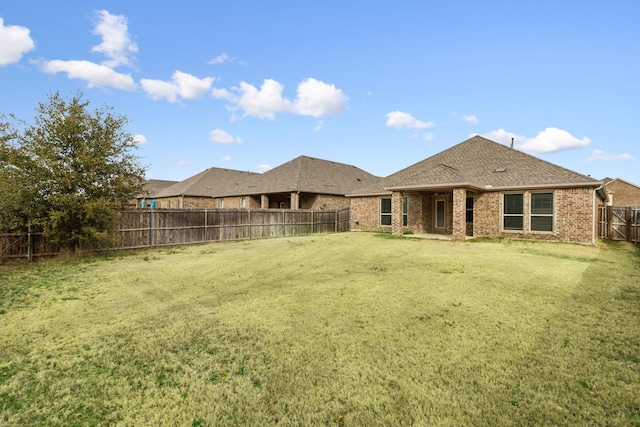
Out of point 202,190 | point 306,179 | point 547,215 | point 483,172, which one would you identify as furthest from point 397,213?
A: point 202,190

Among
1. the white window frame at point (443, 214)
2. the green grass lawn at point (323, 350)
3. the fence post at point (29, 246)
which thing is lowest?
the green grass lawn at point (323, 350)

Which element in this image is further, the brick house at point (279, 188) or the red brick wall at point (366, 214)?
the brick house at point (279, 188)

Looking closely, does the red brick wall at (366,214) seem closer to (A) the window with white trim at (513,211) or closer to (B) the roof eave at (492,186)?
(B) the roof eave at (492,186)

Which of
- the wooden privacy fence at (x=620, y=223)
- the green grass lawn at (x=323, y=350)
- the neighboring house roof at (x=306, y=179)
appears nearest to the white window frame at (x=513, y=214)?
the wooden privacy fence at (x=620, y=223)

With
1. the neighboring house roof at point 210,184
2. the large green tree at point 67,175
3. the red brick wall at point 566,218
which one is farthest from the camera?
the neighboring house roof at point 210,184

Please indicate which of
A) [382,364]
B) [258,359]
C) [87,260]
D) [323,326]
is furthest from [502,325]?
[87,260]

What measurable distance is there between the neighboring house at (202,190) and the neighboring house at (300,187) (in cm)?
137

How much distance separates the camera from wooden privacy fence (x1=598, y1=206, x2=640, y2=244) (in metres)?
15.7

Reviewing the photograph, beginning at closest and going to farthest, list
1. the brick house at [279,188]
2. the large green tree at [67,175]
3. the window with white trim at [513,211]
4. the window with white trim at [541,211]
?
1. the large green tree at [67,175]
2. the window with white trim at [541,211]
3. the window with white trim at [513,211]
4. the brick house at [279,188]

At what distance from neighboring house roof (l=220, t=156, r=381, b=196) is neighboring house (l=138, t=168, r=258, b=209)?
2.86 meters

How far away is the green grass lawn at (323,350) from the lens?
2.71m

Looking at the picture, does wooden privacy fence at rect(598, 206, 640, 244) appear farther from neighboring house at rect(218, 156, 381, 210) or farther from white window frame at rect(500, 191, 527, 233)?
neighboring house at rect(218, 156, 381, 210)

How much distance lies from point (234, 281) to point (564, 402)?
6.32 m

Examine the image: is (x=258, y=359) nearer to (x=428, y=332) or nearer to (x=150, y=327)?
(x=150, y=327)
